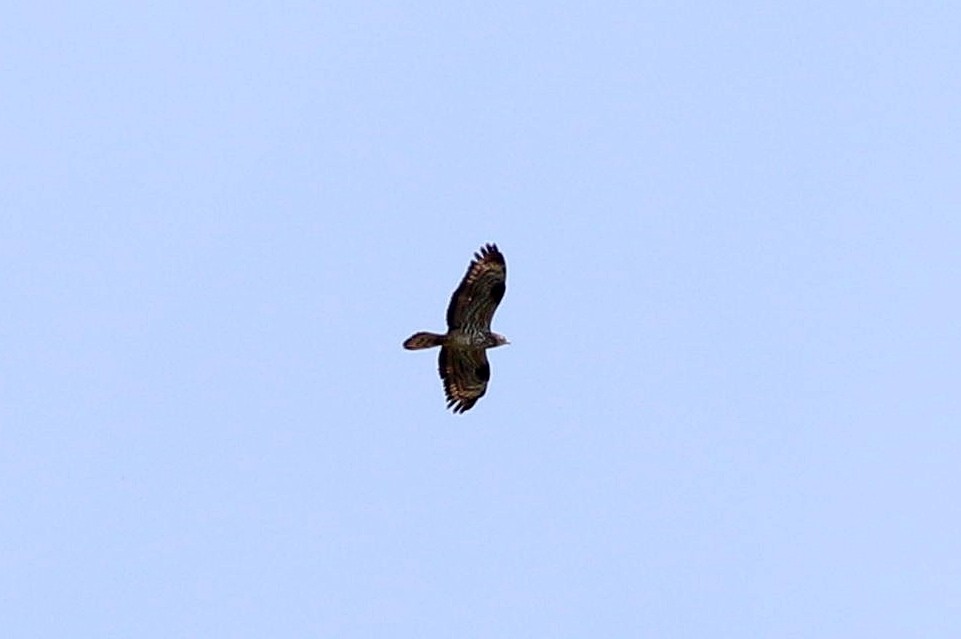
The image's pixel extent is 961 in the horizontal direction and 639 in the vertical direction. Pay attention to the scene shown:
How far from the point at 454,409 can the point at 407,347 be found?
142 inches

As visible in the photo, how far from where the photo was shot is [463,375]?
60.9m

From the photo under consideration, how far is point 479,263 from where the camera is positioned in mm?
58562

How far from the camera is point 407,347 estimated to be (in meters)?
57.9

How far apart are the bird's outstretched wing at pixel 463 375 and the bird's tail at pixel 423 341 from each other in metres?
1.61

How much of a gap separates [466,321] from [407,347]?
71.3 inches

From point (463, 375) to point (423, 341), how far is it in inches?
119

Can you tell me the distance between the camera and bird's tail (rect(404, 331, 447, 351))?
57.9 metres

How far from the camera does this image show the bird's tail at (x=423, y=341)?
190ft

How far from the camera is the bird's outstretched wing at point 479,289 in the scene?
58.6 metres

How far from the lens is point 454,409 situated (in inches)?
2402

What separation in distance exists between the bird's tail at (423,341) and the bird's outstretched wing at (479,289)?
513mm

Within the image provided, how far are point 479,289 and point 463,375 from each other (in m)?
2.95

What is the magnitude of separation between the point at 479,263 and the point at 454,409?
14.0 feet

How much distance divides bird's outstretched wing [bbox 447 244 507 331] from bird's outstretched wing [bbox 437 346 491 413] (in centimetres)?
146
